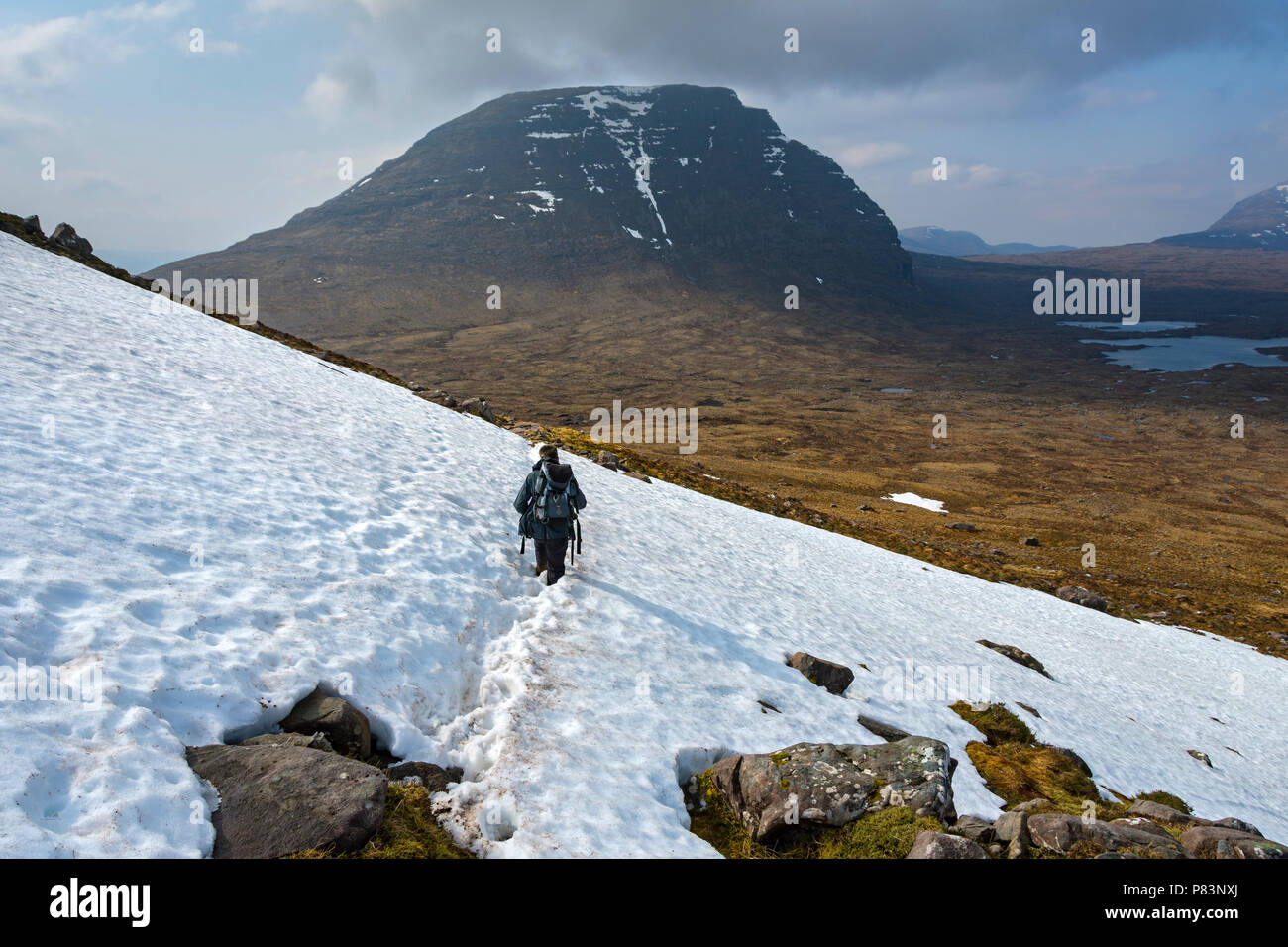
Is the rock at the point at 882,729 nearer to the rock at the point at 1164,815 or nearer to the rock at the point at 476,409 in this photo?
the rock at the point at 1164,815

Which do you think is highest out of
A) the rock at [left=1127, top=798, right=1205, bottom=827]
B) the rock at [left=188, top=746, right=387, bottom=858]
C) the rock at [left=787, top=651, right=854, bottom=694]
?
the rock at [left=188, top=746, right=387, bottom=858]

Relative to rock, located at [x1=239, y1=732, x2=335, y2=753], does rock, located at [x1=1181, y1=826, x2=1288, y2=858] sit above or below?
below

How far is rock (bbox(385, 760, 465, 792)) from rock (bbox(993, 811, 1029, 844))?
6.45 m

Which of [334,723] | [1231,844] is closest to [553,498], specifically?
[334,723]

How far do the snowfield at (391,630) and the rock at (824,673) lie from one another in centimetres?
35

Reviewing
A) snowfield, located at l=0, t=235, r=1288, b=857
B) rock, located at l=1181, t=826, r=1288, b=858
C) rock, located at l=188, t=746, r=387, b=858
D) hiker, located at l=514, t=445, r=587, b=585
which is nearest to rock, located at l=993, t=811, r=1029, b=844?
rock, located at l=1181, t=826, r=1288, b=858

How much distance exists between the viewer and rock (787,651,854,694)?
1289 cm

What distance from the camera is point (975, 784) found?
11008mm

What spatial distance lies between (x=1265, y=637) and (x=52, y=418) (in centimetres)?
5506

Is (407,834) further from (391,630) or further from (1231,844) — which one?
(1231,844)

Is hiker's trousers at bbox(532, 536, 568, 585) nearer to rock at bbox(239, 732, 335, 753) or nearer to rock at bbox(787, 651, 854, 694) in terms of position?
rock at bbox(787, 651, 854, 694)

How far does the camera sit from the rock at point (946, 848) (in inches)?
240
